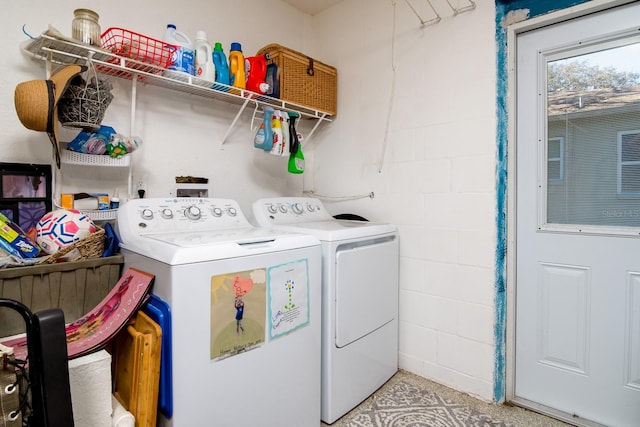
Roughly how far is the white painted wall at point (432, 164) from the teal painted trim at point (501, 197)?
27mm

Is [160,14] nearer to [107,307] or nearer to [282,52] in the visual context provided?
[282,52]

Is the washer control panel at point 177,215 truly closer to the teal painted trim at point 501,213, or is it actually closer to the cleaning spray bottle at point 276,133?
the cleaning spray bottle at point 276,133

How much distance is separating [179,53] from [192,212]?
2.67 feet

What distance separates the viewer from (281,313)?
1.46 metres

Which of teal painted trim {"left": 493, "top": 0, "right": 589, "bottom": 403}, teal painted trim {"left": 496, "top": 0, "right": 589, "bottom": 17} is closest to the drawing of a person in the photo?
teal painted trim {"left": 493, "top": 0, "right": 589, "bottom": 403}

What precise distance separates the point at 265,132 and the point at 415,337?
1.60 m

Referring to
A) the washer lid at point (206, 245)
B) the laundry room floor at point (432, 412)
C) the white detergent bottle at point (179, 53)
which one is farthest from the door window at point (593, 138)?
the white detergent bottle at point (179, 53)

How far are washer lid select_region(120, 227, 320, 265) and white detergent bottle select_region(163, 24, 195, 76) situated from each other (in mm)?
864

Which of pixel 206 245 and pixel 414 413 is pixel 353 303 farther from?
pixel 206 245

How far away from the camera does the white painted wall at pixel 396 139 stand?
187cm

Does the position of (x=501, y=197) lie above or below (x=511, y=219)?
above

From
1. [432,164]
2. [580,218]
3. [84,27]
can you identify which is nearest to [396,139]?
[432,164]

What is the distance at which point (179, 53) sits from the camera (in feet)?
5.83

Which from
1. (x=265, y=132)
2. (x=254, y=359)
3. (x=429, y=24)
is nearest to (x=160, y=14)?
(x=265, y=132)
